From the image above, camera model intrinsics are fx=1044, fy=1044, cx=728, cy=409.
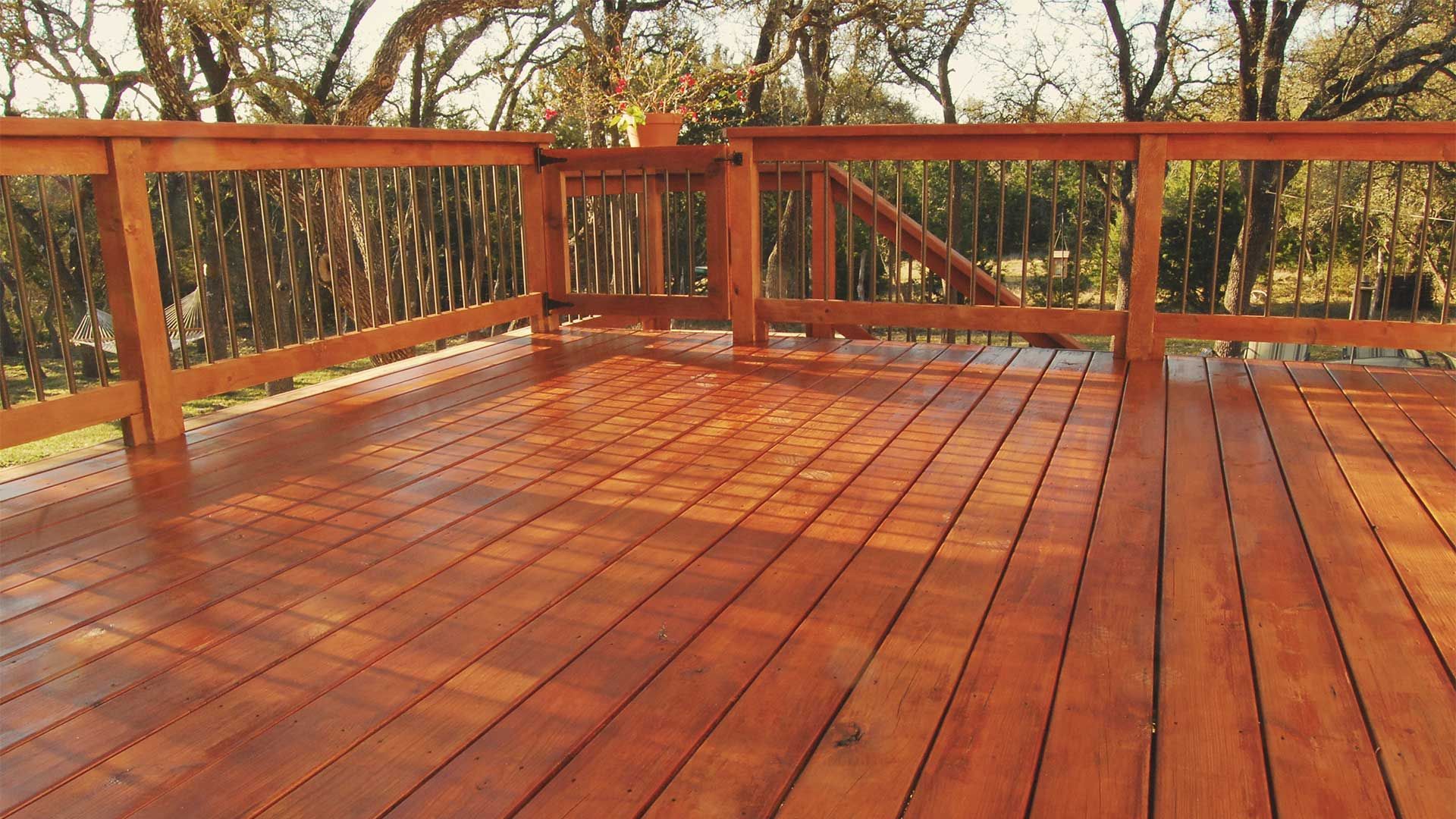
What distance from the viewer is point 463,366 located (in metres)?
4.21

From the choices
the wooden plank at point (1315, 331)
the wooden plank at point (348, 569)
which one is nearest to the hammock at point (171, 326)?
the wooden plank at point (348, 569)

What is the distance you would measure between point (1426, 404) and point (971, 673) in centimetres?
263

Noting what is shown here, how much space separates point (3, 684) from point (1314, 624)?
2.12 m

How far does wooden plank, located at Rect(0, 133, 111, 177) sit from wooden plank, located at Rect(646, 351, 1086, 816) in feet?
6.94

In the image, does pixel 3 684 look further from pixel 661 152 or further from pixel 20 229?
pixel 20 229

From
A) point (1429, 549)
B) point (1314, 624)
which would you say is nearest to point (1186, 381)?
point (1429, 549)

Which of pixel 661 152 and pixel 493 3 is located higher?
pixel 493 3

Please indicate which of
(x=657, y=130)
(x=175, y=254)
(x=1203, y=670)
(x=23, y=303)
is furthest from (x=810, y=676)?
(x=657, y=130)

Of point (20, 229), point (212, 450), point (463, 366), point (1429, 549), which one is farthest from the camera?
point (20, 229)

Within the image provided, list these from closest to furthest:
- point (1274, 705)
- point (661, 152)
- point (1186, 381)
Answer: point (1274, 705), point (1186, 381), point (661, 152)

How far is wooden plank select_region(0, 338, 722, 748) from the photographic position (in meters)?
1.58

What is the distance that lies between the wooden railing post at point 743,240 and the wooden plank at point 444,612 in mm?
1512

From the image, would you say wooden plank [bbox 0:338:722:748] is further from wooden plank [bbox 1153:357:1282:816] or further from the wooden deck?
wooden plank [bbox 1153:357:1282:816]

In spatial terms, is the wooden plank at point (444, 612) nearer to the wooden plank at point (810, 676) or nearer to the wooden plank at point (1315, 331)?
the wooden plank at point (810, 676)
